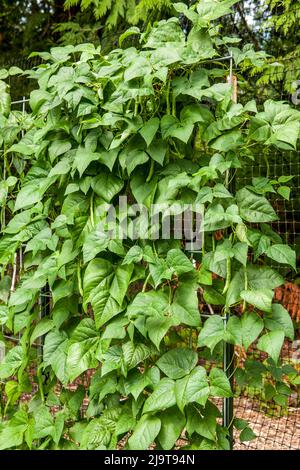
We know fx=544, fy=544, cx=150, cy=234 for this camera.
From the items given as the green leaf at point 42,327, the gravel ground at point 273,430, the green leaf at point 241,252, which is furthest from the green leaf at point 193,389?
the gravel ground at point 273,430

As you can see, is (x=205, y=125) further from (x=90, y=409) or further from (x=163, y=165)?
(x=90, y=409)

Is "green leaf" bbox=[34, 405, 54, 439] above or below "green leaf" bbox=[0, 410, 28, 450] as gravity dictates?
above

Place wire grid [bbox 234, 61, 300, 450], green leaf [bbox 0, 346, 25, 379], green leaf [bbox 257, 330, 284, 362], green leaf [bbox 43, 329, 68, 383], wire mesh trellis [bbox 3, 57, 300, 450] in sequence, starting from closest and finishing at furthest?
green leaf [bbox 257, 330, 284, 362], green leaf [bbox 43, 329, 68, 383], green leaf [bbox 0, 346, 25, 379], wire mesh trellis [bbox 3, 57, 300, 450], wire grid [bbox 234, 61, 300, 450]

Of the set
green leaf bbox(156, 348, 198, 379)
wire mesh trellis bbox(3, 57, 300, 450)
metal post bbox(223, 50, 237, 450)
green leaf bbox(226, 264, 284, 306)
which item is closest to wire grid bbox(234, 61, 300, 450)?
wire mesh trellis bbox(3, 57, 300, 450)

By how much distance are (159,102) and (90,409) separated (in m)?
0.99

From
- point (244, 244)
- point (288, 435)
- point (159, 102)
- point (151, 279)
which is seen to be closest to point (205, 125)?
point (159, 102)

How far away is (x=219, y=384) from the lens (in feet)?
4.85

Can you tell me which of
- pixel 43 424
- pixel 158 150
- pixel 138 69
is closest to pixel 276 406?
pixel 43 424

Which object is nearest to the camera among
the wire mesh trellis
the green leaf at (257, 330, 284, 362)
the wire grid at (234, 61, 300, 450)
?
the green leaf at (257, 330, 284, 362)

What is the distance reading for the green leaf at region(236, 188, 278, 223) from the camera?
1.51 meters

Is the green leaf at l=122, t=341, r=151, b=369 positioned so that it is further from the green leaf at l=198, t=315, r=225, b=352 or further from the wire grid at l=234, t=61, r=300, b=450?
the wire grid at l=234, t=61, r=300, b=450

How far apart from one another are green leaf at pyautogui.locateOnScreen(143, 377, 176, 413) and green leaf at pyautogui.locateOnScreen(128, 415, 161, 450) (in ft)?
0.15

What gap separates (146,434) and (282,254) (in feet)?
2.10

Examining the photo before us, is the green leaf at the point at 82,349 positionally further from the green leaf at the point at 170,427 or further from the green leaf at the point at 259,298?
the green leaf at the point at 259,298
